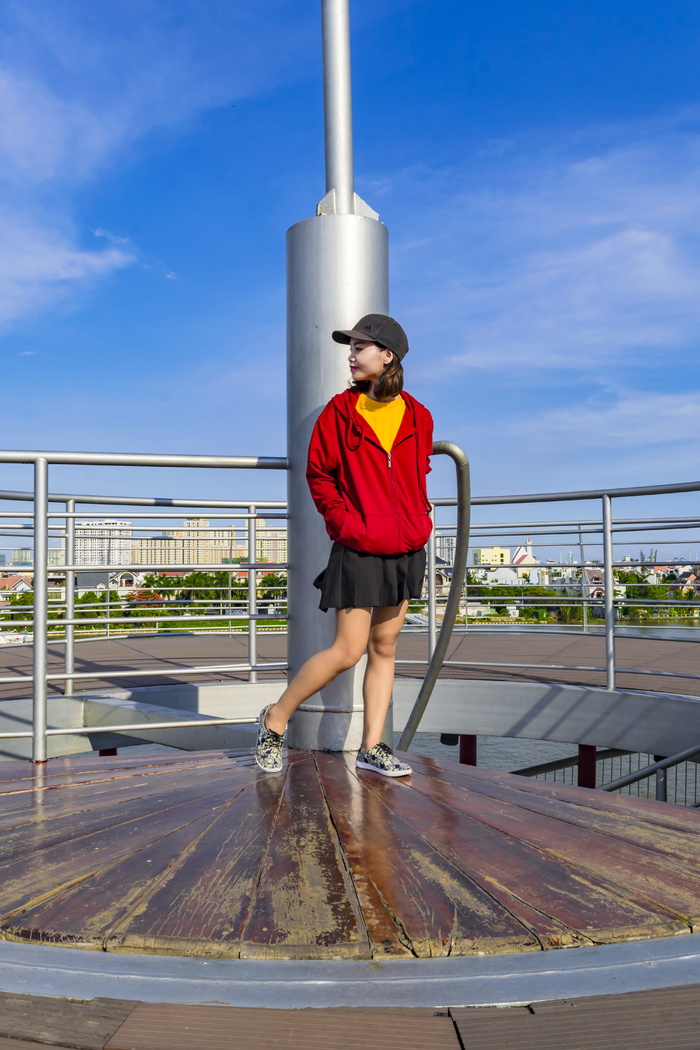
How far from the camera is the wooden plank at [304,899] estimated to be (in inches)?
48.8

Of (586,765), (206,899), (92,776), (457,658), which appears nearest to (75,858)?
(206,899)

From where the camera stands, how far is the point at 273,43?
3.97 m

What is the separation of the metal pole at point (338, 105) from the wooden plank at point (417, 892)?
83.0 inches

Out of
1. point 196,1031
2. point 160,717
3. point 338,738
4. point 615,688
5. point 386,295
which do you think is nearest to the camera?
point 196,1031

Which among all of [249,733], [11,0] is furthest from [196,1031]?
[11,0]

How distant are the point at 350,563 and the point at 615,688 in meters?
3.08

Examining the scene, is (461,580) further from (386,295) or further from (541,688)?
(541,688)

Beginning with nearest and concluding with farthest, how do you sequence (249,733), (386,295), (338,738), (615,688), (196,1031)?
(196,1031)
(338,738)
(386,295)
(249,733)
(615,688)

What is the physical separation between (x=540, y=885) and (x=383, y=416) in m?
1.38

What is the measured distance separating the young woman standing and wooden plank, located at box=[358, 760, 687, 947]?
0.54m

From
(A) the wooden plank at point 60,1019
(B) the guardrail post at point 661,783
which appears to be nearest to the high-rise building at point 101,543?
(B) the guardrail post at point 661,783

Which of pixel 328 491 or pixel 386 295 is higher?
pixel 386 295

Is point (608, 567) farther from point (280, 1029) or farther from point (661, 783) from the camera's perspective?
point (280, 1029)

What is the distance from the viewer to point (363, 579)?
234 cm
